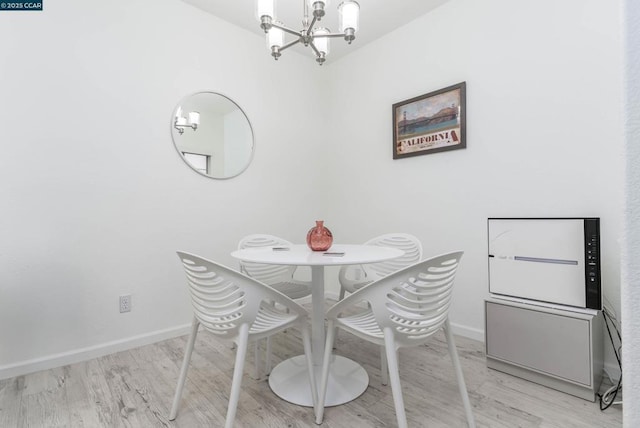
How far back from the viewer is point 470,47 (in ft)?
7.66

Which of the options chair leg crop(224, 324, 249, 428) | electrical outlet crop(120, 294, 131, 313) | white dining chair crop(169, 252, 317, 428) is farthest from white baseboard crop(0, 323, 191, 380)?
chair leg crop(224, 324, 249, 428)

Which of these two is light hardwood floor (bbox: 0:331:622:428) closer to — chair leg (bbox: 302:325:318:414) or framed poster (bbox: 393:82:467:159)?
chair leg (bbox: 302:325:318:414)

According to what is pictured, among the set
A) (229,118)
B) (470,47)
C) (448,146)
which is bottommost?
(448,146)

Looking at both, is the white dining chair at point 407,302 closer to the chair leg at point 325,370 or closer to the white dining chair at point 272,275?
the chair leg at point 325,370

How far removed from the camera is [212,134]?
264cm

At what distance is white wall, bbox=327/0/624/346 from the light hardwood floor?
665 mm

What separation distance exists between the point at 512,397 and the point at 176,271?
233 cm

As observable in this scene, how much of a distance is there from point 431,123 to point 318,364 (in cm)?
202

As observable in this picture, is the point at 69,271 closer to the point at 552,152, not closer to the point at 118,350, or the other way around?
the point at 118,350

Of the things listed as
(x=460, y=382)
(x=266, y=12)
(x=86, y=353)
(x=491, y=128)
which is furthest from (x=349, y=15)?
(x=86, y=353)

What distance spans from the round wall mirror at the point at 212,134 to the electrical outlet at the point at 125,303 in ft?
3.53

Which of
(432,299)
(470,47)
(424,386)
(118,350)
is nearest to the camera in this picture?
(432,299)

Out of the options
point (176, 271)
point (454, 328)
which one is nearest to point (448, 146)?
point (454, 328)

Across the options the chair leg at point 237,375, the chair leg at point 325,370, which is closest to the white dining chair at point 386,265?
the chair leg at point 325,370
